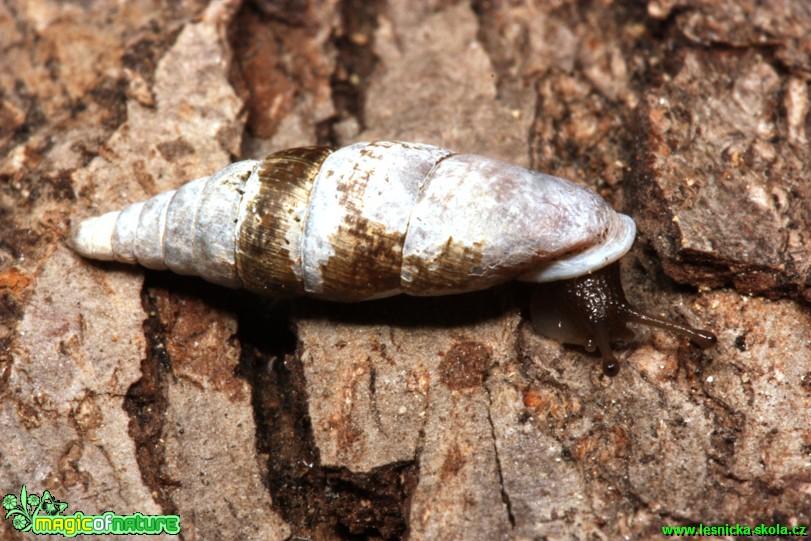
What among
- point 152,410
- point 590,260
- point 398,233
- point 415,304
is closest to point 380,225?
point 398,233

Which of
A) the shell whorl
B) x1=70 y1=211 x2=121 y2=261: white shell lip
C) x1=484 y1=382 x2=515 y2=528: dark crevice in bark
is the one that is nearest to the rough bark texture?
x1=484 y1=382 x2=515 y2=528: dark crevice in bark

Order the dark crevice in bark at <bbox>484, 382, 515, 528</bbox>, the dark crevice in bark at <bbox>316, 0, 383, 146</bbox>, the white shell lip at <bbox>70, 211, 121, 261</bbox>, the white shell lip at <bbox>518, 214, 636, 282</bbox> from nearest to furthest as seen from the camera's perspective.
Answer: the dark crevice in bark at <bbox>484, 382, 515, 528</bbox> < the white shell lip at <bbox>518, 214, 636, 282</bbox> < the white shell lip at <bbox>70, 211, 121, 261</bbox> < the dark crevice in bark at <bbox>316, 0, 383, 146</bbox>

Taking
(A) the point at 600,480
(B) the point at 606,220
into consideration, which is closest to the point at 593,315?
(B) the point at 606,220

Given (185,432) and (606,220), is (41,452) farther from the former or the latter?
(606,220)

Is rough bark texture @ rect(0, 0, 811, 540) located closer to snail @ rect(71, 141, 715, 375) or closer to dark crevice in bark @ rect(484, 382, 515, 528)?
dark crevice in bark @ rect(484, 382, 515, 528)

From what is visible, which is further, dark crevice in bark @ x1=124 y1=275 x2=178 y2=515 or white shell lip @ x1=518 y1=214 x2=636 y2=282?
white shell lip @ x1=518 y1=214 x2=636 y2=282

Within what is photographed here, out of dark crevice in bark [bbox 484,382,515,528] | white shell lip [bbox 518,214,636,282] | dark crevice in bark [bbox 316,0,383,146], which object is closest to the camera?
dark crevice in bark [bbox 484,382,515,528]
